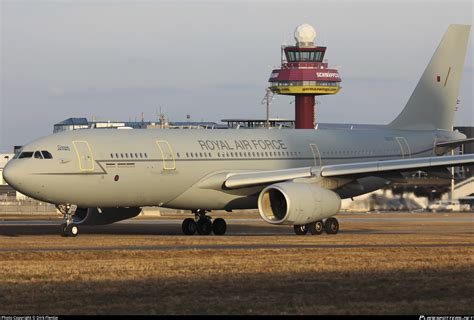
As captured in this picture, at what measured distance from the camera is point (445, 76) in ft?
171

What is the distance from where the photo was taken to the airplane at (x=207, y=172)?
38.4 m

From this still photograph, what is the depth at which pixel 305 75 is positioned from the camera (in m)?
119

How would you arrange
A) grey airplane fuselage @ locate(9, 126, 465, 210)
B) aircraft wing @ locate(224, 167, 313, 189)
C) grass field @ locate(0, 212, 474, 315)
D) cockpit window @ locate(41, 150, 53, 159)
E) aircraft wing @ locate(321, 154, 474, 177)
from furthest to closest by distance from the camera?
aircraft wing @ locate(224, 167, 313, 189), aircraft wing @ locate(321, 154, 474, 177), grey airplane fuselage @ locate(9, 126, 465, 210), cockpit window @ locate(41, 150, 53, 159), grass field @ locate(0, 212, 474, 315)

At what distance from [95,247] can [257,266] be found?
8.58 metres

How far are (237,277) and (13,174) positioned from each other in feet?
54.2

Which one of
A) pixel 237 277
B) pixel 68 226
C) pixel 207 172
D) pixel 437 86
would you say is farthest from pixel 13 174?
pixel 437 86

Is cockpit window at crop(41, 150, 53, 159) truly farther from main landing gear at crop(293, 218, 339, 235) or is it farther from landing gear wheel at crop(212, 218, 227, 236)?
main landing gear at crop(293, 218, 339, 235)

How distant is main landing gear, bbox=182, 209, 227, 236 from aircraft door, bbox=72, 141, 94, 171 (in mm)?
6523

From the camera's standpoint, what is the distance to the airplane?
38438 millimetres

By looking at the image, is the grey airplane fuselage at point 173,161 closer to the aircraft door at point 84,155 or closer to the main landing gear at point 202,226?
the aircraft door at point 84,155

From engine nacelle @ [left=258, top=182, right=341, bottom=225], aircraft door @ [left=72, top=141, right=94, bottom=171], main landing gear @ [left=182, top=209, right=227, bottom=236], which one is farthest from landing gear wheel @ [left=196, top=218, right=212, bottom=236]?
aircraft door @ [left=72, top=141, right=94, bottom=171]

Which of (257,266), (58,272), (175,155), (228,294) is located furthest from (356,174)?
(228,294)

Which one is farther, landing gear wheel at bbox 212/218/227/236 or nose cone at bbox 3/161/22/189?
landing gear wheel at bbox 212/218/227/236

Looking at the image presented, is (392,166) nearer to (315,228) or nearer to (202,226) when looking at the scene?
(315,228)
